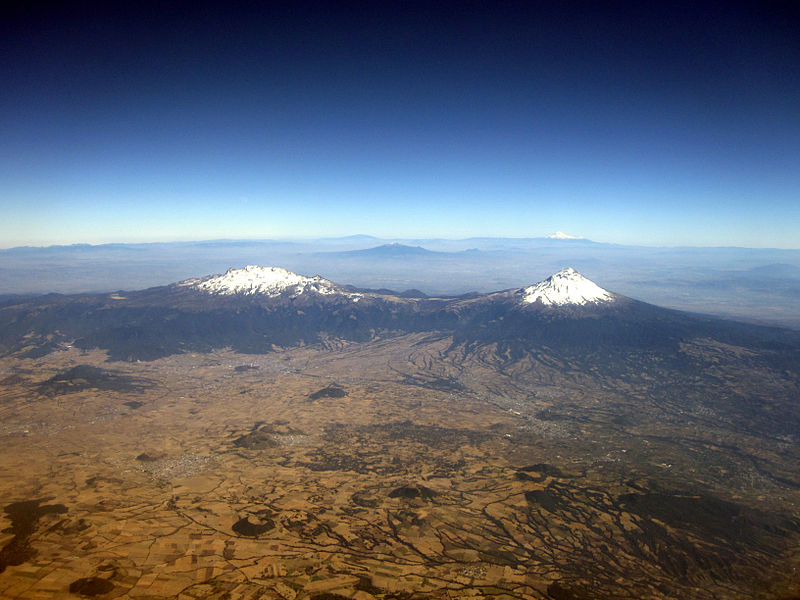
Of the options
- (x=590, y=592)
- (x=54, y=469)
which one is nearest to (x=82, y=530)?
(x=54, y=469)

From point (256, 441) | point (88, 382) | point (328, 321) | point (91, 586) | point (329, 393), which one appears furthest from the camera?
point (328, 321)

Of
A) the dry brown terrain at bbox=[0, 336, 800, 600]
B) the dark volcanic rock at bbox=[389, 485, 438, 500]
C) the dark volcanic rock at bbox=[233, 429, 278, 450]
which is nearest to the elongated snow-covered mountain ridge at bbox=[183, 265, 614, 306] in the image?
the dry brown terrain at bbox=[0, 336, 800, 600]

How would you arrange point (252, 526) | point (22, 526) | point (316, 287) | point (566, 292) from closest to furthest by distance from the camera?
point (22, 526) → point (252, 526) → point (566, 292) → point (316, 287)

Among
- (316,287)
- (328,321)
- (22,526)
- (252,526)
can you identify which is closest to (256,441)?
(252,526)

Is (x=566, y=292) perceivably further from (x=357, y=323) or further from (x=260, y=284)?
(x=260, y=284)

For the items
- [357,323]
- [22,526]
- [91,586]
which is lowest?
[357,323]

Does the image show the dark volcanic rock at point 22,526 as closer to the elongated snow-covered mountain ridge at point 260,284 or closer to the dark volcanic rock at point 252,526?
the dark volcanic rock at point 252,526
